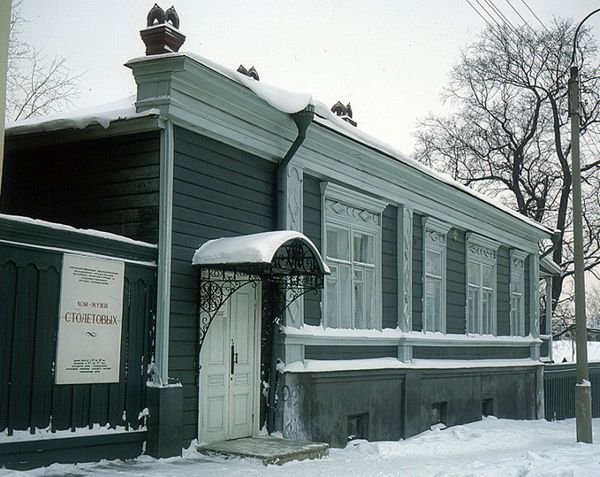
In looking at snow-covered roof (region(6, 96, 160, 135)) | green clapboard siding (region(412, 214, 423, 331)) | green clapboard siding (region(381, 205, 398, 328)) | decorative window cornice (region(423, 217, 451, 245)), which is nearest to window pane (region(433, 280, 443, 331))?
decorative window cornice (region(423, 217, 451, 245))

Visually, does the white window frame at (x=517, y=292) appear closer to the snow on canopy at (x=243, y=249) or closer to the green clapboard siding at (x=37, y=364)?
the snow on canopy at (x=243, y=249)

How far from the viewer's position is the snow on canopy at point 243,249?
8.73m

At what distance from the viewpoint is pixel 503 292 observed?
1927 cm

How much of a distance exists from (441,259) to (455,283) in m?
0.85

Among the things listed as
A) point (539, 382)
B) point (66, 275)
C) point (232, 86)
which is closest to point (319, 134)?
point (232, 86)

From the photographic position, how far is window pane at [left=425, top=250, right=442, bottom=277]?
1512 cm

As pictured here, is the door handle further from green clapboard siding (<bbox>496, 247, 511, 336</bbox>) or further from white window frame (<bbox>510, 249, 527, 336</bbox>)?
white window frame (<bbox>510, 249, 527, 336</bbox>)

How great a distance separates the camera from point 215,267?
902 centimetres

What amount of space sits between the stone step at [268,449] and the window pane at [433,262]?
6.12m

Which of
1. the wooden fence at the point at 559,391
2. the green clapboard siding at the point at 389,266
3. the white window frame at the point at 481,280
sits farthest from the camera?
the wooden fence at the point at 559,391

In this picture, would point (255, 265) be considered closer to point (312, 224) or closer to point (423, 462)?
point (312, 224)

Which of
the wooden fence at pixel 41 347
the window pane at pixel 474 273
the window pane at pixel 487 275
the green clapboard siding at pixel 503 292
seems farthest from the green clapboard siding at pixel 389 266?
the wooden fence at pixel 41 347

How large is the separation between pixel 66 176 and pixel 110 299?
2056mm

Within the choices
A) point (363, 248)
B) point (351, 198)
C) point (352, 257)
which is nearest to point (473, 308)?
point (363, 248)
